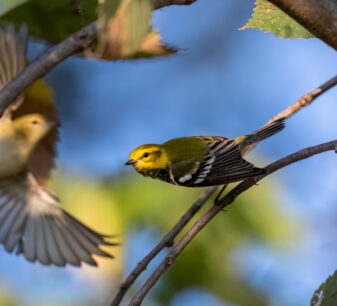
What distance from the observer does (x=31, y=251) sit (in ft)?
5.40

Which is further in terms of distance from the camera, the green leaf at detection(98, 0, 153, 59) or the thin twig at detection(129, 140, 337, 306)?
the thin twig at detection(129, 140, 337, 306)

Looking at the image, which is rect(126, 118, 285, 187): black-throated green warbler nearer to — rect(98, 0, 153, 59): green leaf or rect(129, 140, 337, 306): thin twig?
rect(129, 140, 337, 306): thin twig

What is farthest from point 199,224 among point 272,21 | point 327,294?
point 272,21

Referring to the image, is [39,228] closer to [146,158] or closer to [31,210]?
[31,210]

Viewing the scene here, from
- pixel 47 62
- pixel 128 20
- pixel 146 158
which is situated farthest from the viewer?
pixel 146 158

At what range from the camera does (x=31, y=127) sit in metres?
1.63

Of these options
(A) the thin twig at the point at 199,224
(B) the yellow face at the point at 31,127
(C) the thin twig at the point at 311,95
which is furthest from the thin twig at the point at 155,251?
(B) the yellow face at the point at 31,127

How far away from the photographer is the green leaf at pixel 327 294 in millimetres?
773

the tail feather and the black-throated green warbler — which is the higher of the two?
the tail feather

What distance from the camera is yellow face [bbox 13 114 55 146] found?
158cm

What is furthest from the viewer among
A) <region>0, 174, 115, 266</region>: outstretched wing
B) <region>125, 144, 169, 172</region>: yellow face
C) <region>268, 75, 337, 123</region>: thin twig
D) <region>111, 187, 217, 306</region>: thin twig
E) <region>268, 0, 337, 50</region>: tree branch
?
<region>0, 174, 115, 266</region>: outstretched wing

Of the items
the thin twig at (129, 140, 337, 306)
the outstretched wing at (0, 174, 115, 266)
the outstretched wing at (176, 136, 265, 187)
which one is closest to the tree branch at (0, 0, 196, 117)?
the thin twig at (129, 140, 337, 306)

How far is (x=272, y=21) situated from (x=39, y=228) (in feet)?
Result: 3.94

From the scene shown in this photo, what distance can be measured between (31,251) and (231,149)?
703 millimetres
